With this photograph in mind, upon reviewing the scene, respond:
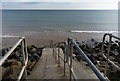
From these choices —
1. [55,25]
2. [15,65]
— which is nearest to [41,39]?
[15,65]

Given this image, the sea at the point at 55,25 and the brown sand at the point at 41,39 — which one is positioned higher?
the brown sand at the point at 41,39

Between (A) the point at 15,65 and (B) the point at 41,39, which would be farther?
(B) the point at 41,39

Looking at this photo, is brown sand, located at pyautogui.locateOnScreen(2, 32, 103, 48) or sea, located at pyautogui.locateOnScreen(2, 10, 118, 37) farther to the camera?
sea, located at pyautogui.locateOnScreen(2, 10, 118, 37)

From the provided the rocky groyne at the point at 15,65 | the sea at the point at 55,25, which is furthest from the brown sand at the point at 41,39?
the rocky groyne at the point at 15,65

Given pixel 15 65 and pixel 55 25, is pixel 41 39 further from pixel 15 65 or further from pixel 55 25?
pixel 55 25

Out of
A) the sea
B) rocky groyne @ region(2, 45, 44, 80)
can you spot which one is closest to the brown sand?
the sea

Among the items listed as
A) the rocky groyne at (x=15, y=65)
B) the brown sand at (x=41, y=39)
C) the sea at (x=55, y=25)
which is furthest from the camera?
the sea at (x=55, y=25)

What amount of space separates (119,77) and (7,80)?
3904 mm

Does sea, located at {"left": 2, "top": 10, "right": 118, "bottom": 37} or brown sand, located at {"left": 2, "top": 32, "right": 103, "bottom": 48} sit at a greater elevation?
brown sand, located at {"left": 2, "top": 32, "right": 103, "bottom": 48}

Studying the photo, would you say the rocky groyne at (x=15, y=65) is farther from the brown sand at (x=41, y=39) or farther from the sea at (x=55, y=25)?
the sea at (x=55, y=25)

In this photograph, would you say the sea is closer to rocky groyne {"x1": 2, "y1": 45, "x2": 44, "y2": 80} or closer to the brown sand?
the brown sand

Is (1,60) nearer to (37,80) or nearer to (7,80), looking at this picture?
(37,80)

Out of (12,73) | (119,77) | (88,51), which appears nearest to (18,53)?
(88,51)

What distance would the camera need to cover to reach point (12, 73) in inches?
218
